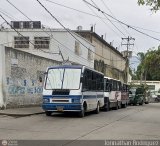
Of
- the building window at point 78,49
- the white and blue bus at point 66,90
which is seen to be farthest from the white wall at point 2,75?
the building window at point 78,49

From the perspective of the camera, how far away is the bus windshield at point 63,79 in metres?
24.2

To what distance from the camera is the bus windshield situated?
24.2 metres

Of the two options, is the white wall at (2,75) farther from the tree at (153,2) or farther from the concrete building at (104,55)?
the concrete building at (104,55)

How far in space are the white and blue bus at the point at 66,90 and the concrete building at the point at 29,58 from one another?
1.58 meters

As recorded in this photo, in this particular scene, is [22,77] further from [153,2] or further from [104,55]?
[104,55]

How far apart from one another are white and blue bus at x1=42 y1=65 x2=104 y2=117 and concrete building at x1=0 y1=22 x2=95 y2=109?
5.20ft

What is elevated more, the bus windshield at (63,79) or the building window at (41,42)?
the building window at (41,42)

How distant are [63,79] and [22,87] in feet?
17.0

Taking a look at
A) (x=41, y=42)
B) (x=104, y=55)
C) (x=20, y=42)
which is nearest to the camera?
(x=41, y=42)

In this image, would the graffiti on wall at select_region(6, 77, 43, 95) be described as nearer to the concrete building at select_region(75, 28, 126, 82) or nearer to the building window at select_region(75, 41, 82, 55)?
the building window at select_region(75, 41, 82, 55)

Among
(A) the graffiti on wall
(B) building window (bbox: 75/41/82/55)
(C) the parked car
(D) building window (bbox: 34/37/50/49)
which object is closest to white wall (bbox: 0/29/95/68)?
(D) building window (bbox: 34/37/50/49)

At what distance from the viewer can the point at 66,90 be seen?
24.0 metres

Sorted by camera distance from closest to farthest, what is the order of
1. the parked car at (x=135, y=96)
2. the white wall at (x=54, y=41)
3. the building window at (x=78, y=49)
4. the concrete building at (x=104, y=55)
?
1. the white wall at (x=54, y=41)
2. the building window at (x=78, y=49)
3. the parked car at (x=135, y=96)
4. the concrete building at (x=104, y=55)

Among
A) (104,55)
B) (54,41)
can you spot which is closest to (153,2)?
(54,41)
